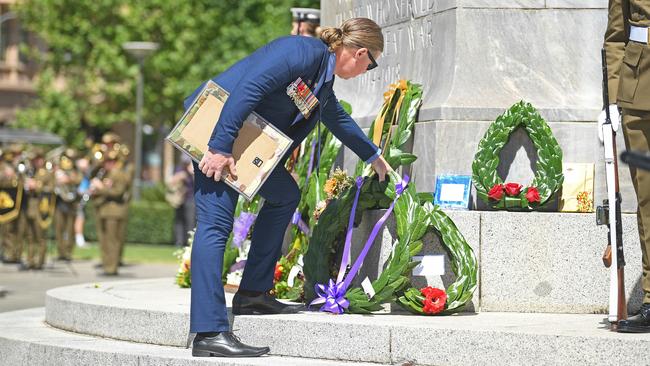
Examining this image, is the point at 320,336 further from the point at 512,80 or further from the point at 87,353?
the point at 512,80

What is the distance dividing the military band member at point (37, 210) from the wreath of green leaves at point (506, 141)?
14109 millimetres

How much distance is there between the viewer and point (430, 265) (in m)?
7.74

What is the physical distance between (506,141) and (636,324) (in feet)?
6.04

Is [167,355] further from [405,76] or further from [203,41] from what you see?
[203,41]

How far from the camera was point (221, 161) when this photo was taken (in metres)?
6.62

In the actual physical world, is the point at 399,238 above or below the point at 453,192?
below

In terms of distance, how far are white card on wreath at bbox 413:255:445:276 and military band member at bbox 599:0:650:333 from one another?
134cm

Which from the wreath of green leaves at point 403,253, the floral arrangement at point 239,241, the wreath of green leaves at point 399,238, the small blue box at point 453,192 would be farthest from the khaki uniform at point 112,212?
the small blue box at point 453,192

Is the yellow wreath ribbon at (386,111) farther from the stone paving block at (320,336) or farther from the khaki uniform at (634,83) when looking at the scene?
the khaki uniform at (634,83)

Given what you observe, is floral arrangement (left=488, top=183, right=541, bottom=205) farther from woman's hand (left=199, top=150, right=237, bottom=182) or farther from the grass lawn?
the grass lawn

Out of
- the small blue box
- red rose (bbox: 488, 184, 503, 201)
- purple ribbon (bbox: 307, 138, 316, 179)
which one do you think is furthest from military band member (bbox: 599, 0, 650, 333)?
purple ribbon (bbox: 307, 138, 316, 179)

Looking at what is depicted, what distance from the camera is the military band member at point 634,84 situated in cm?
664

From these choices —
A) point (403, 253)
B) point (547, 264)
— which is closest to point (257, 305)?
point (403, 253)

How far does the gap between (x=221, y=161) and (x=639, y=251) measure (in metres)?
2.65
